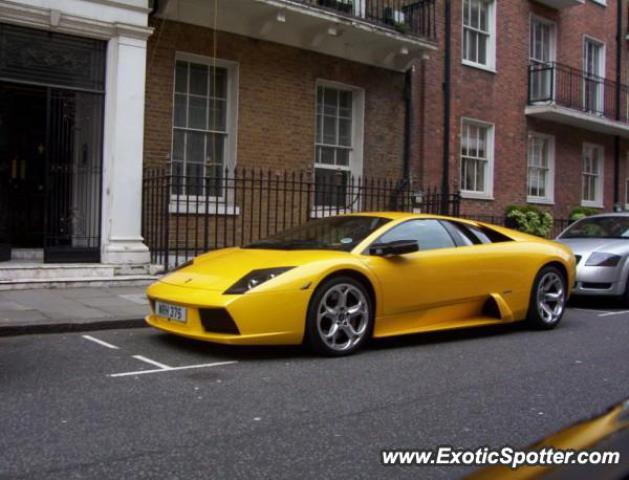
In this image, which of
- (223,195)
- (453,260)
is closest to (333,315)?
(453,260)

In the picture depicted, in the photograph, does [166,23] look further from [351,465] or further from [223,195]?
[351,465]

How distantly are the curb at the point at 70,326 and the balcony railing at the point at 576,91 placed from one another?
13805 millimetres

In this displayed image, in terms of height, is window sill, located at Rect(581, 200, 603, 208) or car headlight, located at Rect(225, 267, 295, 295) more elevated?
window sill, located at Rect(581, 200, 603, 208)

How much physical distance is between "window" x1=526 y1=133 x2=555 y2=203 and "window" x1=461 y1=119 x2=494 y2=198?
1774 millimetres

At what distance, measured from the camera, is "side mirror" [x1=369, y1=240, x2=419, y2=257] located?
664 centimetres

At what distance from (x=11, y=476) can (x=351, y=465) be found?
168 centimetres

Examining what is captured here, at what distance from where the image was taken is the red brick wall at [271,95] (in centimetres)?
1163

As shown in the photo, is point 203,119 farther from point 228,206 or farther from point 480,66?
point 480,66

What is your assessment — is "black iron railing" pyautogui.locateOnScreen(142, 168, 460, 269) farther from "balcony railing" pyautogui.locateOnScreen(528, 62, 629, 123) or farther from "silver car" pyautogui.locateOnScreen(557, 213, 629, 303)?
"balcony railing" pyautogui.locateOnScreen(528, 62, 629, 123)

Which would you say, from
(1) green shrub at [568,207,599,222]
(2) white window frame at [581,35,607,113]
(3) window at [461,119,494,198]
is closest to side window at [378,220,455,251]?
(3) window at [461,119,494,198]

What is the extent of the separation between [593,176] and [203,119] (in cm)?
1335

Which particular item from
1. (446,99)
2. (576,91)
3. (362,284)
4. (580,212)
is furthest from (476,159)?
(362,284)

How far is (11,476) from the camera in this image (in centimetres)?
342

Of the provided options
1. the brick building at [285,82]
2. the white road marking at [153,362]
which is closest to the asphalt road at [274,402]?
the white road marking at [153,362]
